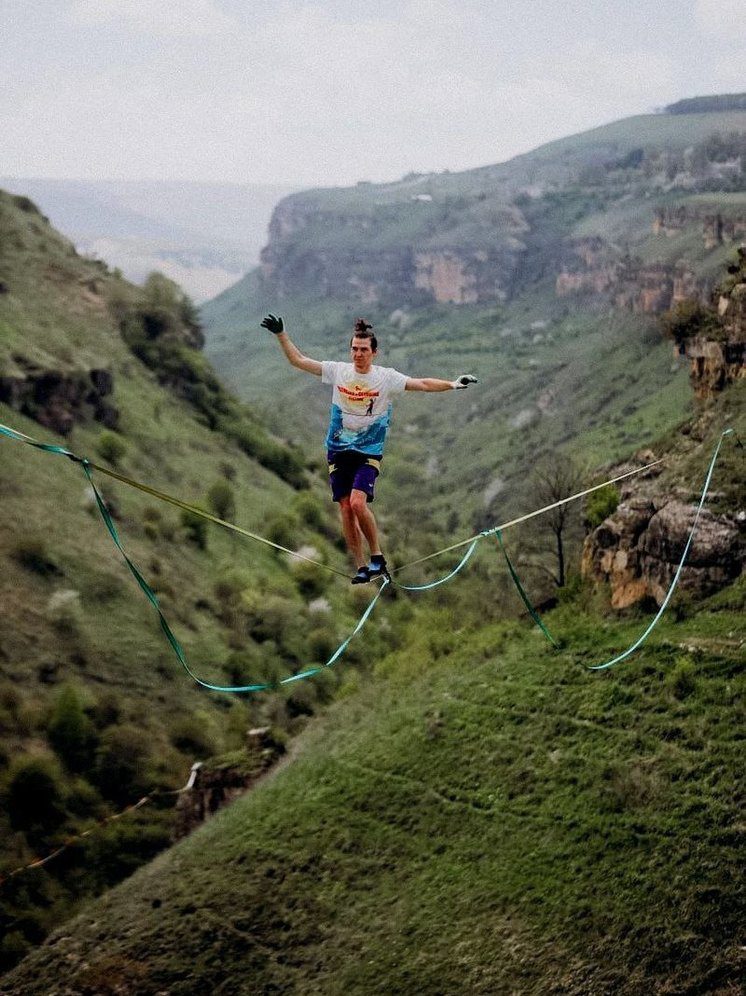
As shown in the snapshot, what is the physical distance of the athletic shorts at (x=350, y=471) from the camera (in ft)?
46.4

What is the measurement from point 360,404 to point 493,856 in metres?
16.7

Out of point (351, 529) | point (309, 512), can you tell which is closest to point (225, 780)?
point (351, 529)

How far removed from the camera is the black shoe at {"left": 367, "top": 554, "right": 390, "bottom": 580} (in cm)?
1423

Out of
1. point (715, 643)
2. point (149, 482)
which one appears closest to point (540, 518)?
point (715, 643)

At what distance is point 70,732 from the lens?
177 ft

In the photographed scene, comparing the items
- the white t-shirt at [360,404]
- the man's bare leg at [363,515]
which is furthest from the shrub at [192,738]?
the white t-shirt at [360,404]

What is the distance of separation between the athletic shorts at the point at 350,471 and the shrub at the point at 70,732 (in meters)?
43.4

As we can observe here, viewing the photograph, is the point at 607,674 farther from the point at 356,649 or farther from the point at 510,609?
the point at 356,649

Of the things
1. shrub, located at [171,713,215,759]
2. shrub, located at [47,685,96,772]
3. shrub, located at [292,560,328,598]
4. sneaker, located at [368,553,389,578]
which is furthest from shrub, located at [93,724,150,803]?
sneaker, located at [368,553,389,578]

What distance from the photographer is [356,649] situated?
7269 cm

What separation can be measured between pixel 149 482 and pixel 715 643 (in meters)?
61.1

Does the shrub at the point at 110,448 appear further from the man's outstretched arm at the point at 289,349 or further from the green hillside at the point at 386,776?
the man's outstretched arm at the point at 289,349

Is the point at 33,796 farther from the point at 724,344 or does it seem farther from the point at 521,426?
the point at 521,426

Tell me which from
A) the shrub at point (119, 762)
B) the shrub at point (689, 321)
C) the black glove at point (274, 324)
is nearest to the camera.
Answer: the black glove at point (274, 324)
